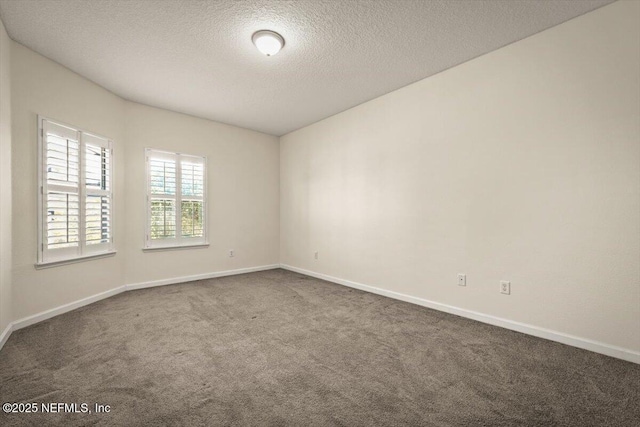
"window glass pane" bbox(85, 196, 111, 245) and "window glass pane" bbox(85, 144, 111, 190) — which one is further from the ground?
"window glass pane" bbox(85, 144, 111, 190)

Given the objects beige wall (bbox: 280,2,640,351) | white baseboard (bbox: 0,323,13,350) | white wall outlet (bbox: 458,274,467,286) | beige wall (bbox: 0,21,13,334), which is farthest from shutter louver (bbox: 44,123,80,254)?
white wall outlet (bbox: 458,274,467,286)

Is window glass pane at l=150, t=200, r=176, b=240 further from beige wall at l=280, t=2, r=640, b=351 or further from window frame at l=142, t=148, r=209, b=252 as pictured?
beige wall at l=280, t=2, r=640, b=351

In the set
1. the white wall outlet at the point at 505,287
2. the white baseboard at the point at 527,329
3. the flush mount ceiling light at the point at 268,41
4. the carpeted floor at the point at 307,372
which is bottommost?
the carpeted floor at the point at 307,372

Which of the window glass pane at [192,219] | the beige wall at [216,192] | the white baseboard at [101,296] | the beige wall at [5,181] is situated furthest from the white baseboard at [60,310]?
the window glass pane at [192,219]

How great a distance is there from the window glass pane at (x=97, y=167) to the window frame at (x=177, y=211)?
23.0 inches

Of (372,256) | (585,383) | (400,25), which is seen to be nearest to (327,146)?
(372,256)

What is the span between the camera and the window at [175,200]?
4.48 meters

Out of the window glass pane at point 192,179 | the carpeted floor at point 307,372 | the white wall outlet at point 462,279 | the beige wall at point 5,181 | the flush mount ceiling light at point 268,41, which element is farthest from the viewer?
the window glass pane at point 192,179

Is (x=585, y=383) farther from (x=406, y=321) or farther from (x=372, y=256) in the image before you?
(x=372, y=256)

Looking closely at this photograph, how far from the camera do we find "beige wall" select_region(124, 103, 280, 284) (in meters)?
4.32

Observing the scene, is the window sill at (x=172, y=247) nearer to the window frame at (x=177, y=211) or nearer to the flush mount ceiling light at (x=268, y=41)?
the window frame at (x=177, y=211)

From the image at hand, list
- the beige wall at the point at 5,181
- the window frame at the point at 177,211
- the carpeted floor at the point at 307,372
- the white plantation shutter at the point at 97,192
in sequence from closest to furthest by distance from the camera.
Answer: the carpeted floor at the point at 307,372 → the beige wall at the point at 5,181 → the white plantation shutter at the point at 97,192 → the window frame at the point at 177,211

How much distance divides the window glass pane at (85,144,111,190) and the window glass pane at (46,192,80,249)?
32 cm

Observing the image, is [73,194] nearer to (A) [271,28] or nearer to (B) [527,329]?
(A) [271,28]
